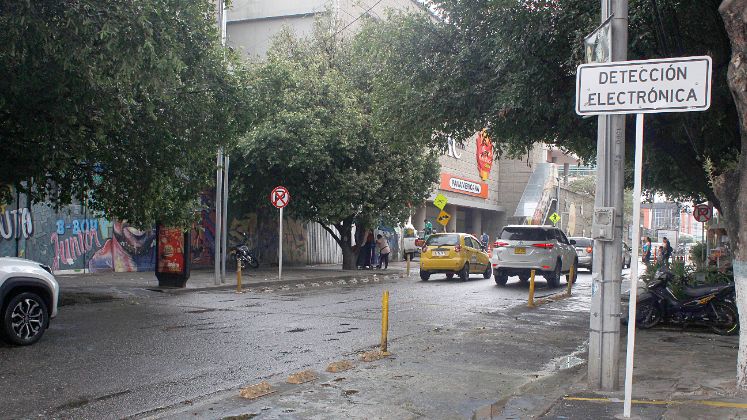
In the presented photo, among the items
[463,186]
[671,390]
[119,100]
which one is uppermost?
[463,186]

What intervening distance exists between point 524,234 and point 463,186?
27.2 meters

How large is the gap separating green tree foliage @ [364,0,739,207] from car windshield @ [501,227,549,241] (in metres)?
5.17

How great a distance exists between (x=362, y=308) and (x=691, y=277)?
7.66 m

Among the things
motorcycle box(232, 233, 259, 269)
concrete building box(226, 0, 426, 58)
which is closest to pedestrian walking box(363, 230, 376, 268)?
motorcycle box(232, 233, 259, 269)

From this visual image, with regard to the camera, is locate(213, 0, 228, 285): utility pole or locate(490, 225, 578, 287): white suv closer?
locate(213, 0, 228, 285): utility pole

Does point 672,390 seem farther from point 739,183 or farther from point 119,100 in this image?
point 119,100

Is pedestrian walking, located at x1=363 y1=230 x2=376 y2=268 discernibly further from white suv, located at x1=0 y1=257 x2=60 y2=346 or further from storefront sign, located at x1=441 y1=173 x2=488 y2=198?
white suv, located at x1=0 y1=257 x2=60 y2=346

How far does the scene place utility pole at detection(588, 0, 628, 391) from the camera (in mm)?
7328

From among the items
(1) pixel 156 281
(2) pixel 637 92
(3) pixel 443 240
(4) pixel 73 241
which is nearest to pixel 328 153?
(3) pixel 443 240

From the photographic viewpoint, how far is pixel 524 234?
2178 centimetres

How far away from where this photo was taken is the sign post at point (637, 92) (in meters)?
6.02

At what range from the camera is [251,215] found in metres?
30.0

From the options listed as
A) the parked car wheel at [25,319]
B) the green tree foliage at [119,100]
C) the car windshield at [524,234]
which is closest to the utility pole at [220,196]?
the green tree foliage at [119,100]

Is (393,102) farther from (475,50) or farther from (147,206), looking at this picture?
(147,206)
